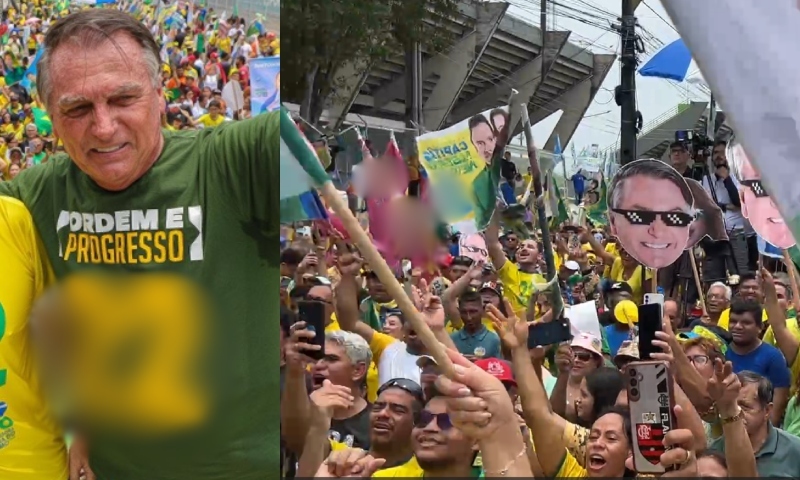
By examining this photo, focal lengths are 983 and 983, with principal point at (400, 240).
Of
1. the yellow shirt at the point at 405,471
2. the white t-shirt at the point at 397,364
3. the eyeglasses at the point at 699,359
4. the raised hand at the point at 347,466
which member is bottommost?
the yellow shirt at the point at 405,471

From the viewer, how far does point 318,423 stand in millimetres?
1414

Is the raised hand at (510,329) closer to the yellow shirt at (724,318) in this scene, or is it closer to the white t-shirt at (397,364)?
the white t-shirt at (397,364)

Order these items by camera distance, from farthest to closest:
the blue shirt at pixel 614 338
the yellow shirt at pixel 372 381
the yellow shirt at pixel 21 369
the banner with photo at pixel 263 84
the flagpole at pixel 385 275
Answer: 1. the yellow shirt at pixel 21 369
2. the banner with photo at pixel 263 84
3. the blue shirt at pixel 614 338
4. the yellow shirt at pixel 372 381
5. the flagpole at pixel 385 275

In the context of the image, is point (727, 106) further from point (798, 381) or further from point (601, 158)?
point (798, 381)

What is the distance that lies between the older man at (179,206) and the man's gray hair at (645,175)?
585 mm

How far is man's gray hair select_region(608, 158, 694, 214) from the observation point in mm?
1485

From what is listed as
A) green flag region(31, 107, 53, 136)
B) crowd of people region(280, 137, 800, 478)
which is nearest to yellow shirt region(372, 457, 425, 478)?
crowd of people region(280, 137, 800, 478)

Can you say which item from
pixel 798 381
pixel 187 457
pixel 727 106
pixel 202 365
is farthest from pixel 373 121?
pixel 798 381

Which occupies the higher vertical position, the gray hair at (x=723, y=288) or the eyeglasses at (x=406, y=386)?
the gray hair at (x=723, y=288)

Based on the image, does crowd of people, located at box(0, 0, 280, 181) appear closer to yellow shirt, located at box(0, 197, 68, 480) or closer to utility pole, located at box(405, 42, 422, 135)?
yellow shirt, located at box(0, 197, 68, 480)

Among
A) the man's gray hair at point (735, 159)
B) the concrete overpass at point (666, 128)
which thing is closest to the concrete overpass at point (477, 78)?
the concrete overpass at point (666, 128)

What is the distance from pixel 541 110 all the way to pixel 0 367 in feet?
4.05

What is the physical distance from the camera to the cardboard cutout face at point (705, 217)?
1.53 meters

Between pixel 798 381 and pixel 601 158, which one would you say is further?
pixel 798 381
